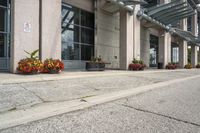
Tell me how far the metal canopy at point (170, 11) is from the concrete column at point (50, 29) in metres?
13.4

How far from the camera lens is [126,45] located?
66.6 ft

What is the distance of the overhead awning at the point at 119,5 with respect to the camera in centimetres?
1820

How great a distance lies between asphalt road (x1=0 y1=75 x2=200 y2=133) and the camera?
155 inches

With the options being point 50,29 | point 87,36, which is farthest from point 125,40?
point 50,29

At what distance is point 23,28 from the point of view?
11.5m

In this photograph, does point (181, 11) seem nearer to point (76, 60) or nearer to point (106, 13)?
point (106, 13)

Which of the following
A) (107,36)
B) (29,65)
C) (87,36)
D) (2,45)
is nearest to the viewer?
(29,65)

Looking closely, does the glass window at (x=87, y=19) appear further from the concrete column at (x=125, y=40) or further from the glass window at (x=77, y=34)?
the concrete column at (x=125, y=40)

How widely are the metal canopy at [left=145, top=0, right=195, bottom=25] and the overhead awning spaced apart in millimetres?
4074

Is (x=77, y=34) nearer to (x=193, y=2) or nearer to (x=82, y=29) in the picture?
(x=82, y=29)

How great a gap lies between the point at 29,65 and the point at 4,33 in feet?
15.8

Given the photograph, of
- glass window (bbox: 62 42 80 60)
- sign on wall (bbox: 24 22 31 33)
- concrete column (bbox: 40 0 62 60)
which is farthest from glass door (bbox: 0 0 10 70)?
glass window (bbox: 62 42 80 60)

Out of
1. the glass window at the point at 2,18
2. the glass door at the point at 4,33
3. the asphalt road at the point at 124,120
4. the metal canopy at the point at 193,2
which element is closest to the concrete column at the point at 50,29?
the glass door at the point at 4,33

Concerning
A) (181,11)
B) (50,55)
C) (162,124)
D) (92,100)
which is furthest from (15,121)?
(181,11)
